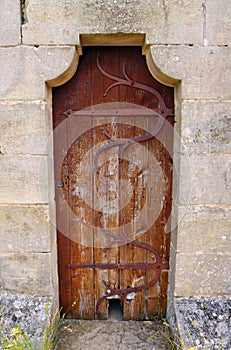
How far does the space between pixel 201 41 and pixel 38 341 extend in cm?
232

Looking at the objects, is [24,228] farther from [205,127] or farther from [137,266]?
[205,127]

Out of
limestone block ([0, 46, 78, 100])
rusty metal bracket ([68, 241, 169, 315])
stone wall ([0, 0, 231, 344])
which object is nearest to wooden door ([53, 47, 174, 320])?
rusty metal bracket ([68, 241, 169, 315])

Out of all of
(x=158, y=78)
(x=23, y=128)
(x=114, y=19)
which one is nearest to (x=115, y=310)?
(x=23, y=128)

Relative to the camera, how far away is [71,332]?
2.50m

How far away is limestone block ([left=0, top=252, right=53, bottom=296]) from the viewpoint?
2381 mm

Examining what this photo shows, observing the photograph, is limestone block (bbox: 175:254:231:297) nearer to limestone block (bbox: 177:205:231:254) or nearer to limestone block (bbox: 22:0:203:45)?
limestone block (bbox: 177:205:231:254)

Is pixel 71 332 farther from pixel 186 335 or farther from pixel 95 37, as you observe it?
pixel 95 37

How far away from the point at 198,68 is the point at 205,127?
400 millimetres

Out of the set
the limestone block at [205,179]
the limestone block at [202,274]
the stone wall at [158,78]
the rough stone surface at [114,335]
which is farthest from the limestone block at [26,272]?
the limestone block at [205,179]

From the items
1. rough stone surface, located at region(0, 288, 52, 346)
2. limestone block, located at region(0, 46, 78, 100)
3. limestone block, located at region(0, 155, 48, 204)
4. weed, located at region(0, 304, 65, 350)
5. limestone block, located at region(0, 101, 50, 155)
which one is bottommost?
weed, located at region(0, 304, 65, 350)

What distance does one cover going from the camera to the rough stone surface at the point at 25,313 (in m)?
2.26

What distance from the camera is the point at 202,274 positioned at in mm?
2383

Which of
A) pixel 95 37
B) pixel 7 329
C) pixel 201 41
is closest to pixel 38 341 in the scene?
pixel 7 329

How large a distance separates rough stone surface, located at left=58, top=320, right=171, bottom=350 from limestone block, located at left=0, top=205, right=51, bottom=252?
0.65 meters
